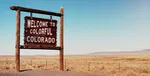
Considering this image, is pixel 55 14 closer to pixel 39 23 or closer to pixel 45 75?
pixel 39 23

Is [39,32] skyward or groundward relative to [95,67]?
skyward

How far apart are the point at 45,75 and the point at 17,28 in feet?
11.2

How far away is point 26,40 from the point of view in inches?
684

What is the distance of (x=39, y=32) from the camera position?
18016 millimetres

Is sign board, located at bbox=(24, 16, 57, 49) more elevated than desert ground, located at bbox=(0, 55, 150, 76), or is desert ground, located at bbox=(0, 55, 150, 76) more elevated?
sign board, located at bbox=(24, 16, 57, 49)

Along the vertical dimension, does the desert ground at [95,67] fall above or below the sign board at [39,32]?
below

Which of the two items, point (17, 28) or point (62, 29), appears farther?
Answer: point (62, 29)

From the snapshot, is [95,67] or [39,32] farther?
[95,67]

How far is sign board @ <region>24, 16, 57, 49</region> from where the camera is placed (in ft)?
57.2

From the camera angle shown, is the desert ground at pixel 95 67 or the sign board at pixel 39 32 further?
the desert ground at pixel 95 67

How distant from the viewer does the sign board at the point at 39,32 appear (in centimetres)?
1743

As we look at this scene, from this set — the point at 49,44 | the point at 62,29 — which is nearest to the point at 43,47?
the point at 49,44

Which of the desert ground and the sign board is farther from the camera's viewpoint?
the desert ground

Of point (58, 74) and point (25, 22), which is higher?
point (25, 22)
